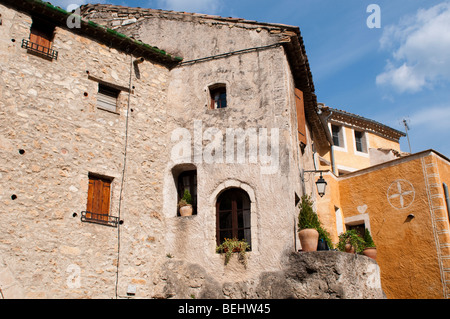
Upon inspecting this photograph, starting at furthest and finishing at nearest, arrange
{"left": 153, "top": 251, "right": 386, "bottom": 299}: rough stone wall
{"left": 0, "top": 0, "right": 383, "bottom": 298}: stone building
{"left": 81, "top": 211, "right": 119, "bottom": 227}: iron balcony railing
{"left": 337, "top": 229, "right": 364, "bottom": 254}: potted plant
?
{"left": 337, "top": 229, "right": 364, "bottom": 254}: potted plant
{"left": 81, "top": 211, "right": 119, "bottom": 227}: iron balcony railing
{"left": 153, "top": 251, "right": 386, "bottom": 299}: rough stone wall
{"left": 0, "top": 0, "right": 383, "bottom": 298}: stone building

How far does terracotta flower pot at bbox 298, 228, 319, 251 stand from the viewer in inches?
436

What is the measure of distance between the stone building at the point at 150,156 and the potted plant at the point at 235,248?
169 mm

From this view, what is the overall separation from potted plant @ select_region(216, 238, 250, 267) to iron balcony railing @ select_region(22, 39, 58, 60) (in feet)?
19.5

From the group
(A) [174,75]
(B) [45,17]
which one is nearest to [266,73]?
(A) [174,75]

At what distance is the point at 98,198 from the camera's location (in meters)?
11.1

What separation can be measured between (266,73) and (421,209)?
6639 mm

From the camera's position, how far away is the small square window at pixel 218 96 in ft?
43.2

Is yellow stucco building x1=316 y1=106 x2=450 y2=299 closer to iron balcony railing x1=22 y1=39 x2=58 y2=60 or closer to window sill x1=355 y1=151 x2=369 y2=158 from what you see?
window sill x1=355 y1=151 x2=369 y2=158

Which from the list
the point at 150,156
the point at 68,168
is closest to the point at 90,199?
the point at 68,168

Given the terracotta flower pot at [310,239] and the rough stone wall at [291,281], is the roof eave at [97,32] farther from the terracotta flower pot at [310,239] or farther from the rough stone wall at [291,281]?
the terracotta flower pot at [310,239]

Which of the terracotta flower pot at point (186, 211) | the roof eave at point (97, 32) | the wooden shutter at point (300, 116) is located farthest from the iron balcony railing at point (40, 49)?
the wooden shutter at point (300, 116)

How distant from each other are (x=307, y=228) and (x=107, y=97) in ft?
19.5

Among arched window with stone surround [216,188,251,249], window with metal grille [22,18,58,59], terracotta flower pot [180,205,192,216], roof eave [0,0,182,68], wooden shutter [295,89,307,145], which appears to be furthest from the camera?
wooden shutter [295,89,307,145]

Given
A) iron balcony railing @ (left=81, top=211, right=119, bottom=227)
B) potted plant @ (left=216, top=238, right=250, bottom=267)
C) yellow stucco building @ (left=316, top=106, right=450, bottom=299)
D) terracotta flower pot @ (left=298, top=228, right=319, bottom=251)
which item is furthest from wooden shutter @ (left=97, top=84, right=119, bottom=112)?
yellow stucco building @ (left=316, top=106, right=450, bottom=299)
